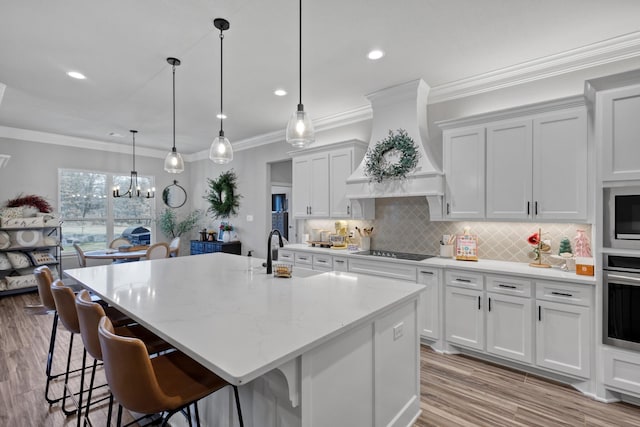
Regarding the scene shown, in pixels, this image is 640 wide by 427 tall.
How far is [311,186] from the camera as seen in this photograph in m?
4.76

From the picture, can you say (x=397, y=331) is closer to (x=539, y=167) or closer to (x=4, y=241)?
(x=539, y=167)

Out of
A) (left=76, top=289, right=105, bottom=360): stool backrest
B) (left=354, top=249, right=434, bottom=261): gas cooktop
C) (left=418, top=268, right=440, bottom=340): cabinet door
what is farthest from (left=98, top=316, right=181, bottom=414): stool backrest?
(left=354, top=249, right=434, bottom=261): gas cooktop

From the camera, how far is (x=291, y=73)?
11.0 feet

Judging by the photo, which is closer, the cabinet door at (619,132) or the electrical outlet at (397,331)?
the electrical outlet at (397,331)

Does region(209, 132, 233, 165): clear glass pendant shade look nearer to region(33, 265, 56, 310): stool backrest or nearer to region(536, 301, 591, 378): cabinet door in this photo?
region(33, 265, 56, 310): stool backrest

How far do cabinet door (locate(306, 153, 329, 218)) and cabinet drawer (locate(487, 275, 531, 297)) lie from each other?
230 cm

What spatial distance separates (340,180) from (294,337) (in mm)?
3330

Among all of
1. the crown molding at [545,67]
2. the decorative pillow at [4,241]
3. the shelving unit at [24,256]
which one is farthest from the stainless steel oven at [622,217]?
the decorative pillow at [4,241]

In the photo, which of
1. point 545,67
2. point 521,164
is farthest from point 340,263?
point 545,67

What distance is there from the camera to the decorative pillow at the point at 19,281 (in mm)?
5098

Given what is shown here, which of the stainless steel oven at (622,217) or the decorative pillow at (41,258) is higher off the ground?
the stainless steel oven at (622,217)

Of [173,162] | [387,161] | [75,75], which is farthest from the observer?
[387,161]

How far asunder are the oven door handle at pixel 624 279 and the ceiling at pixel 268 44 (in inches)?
76.4

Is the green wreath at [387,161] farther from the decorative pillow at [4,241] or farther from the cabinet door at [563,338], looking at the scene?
the decorative pillow at [4,241]
